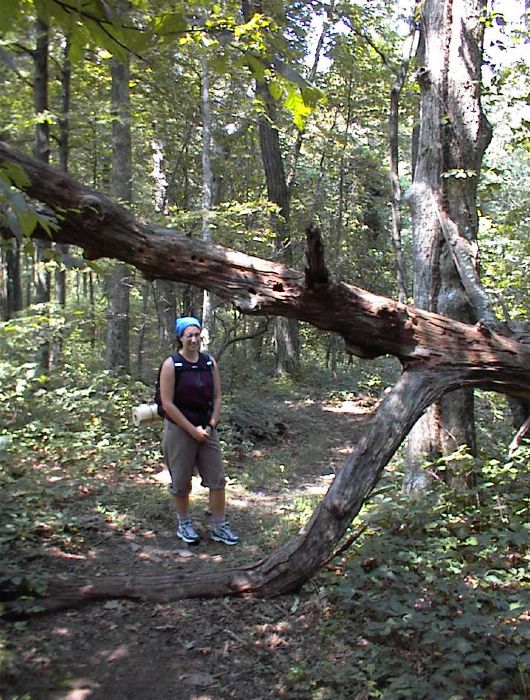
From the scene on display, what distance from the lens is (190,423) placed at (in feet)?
18.1

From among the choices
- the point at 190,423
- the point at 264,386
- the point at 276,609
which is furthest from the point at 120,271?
the point at 276,609

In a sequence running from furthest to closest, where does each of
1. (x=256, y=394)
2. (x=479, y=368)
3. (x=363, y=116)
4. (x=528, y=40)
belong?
1. (x=363, y=116)
2. (x=256, y=394)
3. (x=528, y=40)
4. (x=479, y=368)

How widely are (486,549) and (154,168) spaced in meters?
13.8

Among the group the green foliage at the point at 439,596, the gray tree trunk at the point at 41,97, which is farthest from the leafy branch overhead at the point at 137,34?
the gray tree trunk at the point at 41,97

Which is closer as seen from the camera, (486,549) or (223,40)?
(223,40)

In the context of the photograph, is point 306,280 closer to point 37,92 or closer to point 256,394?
point 37,92

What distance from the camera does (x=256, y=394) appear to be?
13.7m

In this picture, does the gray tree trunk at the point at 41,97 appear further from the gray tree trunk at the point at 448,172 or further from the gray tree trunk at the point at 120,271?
the gray tree trunk at the point at 448,172

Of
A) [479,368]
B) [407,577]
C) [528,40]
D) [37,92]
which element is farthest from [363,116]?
[407,577]

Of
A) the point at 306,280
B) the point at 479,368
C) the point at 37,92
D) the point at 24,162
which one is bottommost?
the point at 479,368

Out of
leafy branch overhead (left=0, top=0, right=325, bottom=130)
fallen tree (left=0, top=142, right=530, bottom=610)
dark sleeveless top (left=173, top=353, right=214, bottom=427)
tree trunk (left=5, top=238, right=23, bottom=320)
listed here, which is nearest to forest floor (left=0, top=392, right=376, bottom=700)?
fallen tree (left=0, top=142, right=530, bottom=610)

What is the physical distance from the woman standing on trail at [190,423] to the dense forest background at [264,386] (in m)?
A: 0.44

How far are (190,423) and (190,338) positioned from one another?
30.6 inches

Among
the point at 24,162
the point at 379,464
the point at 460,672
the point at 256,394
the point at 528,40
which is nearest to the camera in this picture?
the point at 460,672
